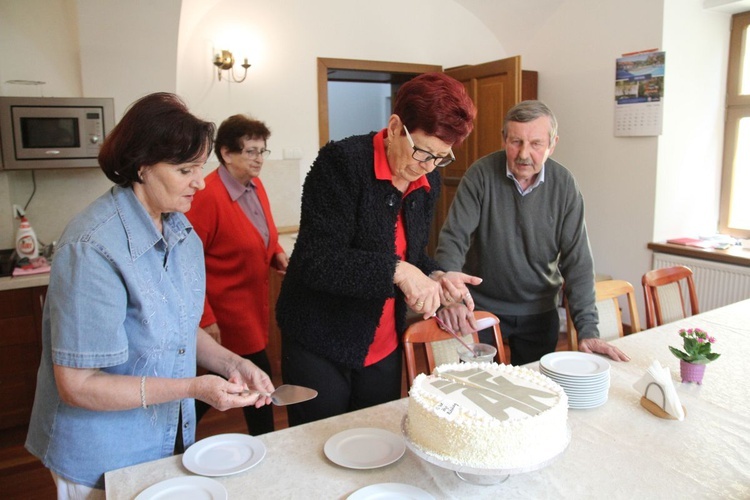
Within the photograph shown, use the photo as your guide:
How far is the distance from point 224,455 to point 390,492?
394 millimetres

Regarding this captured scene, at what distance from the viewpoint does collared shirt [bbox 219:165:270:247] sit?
7.55ft

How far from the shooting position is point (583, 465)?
1227 mm

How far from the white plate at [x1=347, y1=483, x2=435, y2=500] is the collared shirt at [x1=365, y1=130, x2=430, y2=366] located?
0.55 meters

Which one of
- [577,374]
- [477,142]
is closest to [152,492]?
[577,374]

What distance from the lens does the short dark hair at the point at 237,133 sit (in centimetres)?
233

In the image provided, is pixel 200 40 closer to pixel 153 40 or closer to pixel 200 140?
pixel 153 40

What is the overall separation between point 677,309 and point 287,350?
76.4 inches

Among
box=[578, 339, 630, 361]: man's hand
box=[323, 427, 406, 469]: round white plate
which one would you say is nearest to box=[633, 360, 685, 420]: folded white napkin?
box=[578, 339, 630, 361]: man's hand

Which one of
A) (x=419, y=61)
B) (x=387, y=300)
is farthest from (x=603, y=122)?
(x=387, y=300)

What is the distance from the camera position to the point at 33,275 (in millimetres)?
2877

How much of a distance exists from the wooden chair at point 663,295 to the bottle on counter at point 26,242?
307 cm

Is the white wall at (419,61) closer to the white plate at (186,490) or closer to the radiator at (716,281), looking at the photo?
the radiator at (716,281)

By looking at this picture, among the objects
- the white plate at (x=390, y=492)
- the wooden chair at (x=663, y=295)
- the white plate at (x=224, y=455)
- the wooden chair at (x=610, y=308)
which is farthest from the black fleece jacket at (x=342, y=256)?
the wooden chair at (x=663, y=295)

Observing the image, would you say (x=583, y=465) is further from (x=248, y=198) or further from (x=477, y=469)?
(x=248, y=198)
